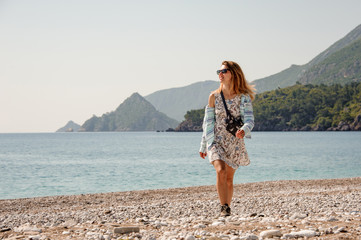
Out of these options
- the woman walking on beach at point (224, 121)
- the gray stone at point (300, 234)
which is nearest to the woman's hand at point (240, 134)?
the woman walking on beach at point (224, 121)

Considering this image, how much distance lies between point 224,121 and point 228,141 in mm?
343

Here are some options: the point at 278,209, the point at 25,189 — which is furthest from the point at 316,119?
the point at 278,209

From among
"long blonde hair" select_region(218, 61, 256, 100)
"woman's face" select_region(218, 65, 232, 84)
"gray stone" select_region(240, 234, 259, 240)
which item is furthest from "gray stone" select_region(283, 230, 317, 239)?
"woman's face" select_region(218, 65, 232, 84)

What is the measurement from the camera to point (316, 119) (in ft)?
653

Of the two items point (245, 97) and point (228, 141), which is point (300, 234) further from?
point (245, 97)

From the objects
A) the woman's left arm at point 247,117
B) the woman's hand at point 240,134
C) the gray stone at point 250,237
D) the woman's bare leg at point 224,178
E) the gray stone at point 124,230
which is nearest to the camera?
the gray stone at point 250,237

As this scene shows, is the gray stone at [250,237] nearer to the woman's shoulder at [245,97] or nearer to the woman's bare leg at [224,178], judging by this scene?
the woman's bare leg at [224,178]

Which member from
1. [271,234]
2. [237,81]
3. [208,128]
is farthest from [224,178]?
[271,234]

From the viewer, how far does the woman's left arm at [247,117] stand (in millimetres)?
7160

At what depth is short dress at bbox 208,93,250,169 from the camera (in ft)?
24.6

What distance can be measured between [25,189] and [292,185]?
17.0 metres

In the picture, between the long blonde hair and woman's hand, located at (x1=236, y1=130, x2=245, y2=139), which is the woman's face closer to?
the long blonde hair

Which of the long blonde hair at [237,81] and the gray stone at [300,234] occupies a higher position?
the long blonde hair at [237,81]

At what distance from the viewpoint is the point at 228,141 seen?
7.49 metres
